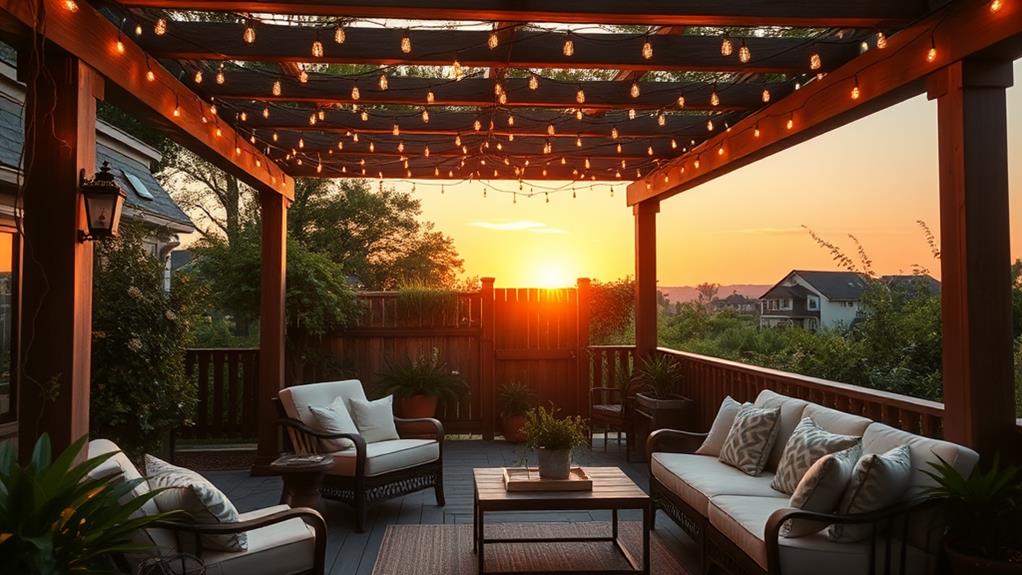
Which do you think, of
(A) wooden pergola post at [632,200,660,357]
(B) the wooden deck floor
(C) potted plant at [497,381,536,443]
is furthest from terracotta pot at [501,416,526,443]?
(A) wooden pergola post at [632,200,660,357]

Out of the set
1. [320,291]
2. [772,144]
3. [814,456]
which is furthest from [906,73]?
[320,291]

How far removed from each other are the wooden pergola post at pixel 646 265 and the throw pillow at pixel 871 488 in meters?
4.93

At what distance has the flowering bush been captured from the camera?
5082 millimetres

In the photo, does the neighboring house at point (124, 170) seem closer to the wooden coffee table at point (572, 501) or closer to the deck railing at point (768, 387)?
the wooden coffee table at point (572, 501)

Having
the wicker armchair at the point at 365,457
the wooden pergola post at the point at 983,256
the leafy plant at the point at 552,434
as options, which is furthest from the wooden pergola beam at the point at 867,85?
the wicker armchair at the point at 365,457

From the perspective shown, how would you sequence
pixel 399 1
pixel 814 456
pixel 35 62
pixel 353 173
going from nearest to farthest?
pixel 35 62 → pixel 399 1 → pixel 814 456 → pixel 353 173

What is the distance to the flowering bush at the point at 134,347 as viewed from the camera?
5082 millimetres

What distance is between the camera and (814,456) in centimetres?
367

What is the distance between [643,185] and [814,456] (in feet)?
14.6

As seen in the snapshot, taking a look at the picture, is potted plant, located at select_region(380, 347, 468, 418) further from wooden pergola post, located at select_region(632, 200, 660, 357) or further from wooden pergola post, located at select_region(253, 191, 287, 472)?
wooden pergola post, located at select_region(632, 200, 660, 357)

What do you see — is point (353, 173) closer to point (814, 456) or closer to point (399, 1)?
point (399, 1)

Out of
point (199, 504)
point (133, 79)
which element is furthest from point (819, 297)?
point (199, 504)

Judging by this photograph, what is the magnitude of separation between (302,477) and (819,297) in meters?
7.02

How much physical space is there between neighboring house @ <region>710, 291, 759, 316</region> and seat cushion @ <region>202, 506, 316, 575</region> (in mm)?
8326
